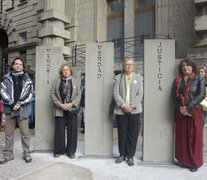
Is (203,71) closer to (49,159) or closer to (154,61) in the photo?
(154,61)

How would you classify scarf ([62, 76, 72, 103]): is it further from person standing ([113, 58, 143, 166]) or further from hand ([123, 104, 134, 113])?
hand ([123, 104, 134, 113])

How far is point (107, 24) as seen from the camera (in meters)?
12.9

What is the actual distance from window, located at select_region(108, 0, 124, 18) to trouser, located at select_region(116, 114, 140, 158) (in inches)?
404

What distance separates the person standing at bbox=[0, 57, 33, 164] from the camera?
3.60 metres

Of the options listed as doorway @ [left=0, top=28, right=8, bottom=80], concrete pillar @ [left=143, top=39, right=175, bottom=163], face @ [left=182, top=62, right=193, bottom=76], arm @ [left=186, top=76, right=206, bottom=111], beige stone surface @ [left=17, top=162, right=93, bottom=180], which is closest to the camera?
beige stone surface @ [left=17, top=162, right=93, bottom=180]

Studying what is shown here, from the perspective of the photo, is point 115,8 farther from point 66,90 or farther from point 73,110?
point 73,110

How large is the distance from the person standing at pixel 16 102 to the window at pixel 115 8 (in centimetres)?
1005

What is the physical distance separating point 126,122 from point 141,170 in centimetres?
84

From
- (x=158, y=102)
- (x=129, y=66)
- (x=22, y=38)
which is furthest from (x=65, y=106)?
(x=22, y=38)

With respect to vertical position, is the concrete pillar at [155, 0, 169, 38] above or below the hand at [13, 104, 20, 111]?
above

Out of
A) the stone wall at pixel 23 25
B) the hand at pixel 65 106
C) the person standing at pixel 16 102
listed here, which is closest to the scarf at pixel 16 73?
the person standing at pixel 16 102

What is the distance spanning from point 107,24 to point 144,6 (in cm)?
259

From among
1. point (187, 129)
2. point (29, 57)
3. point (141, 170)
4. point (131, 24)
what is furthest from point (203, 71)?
point (29, 57)

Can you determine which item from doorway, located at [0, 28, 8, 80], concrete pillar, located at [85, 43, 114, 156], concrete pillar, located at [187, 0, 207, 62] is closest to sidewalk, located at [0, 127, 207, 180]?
concrete pillar, located at [85, 43, 114, 156]
